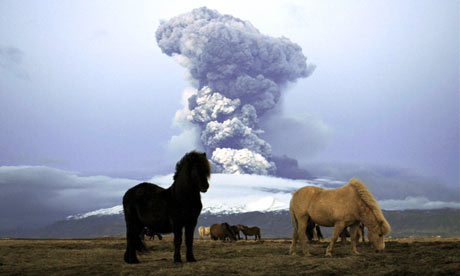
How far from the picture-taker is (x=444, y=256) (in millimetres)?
12781

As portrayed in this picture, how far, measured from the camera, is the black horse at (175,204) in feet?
41.4

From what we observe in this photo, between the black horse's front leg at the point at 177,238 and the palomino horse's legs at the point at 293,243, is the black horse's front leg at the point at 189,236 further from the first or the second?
the palomino horse's legs at the point at 293,243

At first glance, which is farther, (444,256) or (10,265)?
(10,265)

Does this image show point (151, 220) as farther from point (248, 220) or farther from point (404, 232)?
point (248, 220)

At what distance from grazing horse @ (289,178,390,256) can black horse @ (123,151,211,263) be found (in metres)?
3.94

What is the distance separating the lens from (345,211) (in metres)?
14.7

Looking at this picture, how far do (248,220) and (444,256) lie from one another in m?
171

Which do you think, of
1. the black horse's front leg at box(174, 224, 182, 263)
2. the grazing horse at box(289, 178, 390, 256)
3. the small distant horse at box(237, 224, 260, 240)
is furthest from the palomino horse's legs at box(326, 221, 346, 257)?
the small distant horse at box(237, 224, 260, 240)

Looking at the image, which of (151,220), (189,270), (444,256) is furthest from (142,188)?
(444,256)

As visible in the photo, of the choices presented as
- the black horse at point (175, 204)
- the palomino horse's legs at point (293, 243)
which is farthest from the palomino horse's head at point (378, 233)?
the black horse at point (175, 204)

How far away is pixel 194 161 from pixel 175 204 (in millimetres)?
1197

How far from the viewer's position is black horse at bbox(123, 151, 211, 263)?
41.4 ft

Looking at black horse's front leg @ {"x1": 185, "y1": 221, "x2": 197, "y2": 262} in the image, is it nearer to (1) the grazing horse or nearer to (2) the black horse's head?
(2) the black horse's head

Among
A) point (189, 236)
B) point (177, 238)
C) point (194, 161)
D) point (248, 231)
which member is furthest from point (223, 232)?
point (194, 161)
